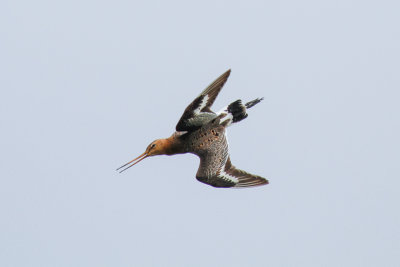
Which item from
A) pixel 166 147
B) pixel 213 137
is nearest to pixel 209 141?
pixel 213 137

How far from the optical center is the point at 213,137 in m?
22.8

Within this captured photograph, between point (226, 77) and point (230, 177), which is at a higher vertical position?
point (226, 77)

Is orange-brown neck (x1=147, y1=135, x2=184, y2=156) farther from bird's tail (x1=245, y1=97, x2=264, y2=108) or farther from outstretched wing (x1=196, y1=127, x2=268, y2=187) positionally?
bird's tail (x1=245, y1=97, x2=264, y2=108)

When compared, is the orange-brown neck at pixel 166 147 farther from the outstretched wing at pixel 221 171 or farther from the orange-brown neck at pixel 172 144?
the outstretched wing at pixel 221 171

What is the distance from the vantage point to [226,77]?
2242 centimetres

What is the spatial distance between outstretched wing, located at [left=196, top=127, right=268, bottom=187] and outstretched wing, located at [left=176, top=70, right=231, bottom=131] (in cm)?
57

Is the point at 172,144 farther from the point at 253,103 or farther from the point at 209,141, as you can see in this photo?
the point at 253,103

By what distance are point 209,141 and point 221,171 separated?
669mm

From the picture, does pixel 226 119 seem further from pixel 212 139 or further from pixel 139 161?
pixel 139 161

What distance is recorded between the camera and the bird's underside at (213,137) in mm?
22344

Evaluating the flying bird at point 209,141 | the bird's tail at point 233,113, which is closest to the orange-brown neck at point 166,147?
the flying bird at point 209,141

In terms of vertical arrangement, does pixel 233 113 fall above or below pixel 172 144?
above

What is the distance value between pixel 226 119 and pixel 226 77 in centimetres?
93

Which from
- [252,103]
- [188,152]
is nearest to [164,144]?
[188,152]
